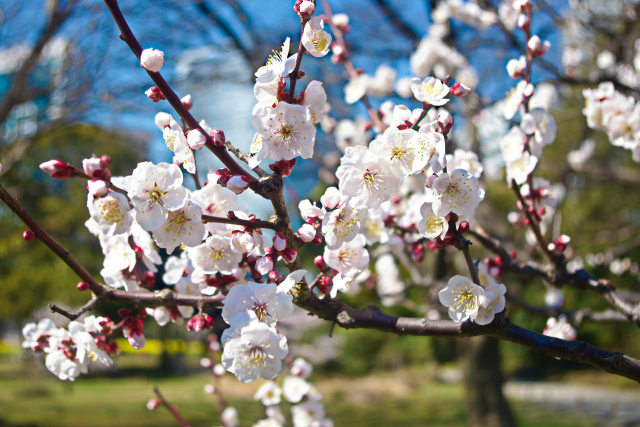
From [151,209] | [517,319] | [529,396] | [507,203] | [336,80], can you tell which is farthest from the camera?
[507,203]

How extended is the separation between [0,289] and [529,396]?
1194 centimetres

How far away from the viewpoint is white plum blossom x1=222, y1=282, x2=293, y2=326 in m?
0.96

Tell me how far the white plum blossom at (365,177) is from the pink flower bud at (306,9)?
292 mm

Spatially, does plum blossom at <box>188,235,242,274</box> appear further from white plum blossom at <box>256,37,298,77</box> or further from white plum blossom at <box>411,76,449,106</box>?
white plum blossom at <box>411,76,449,106</box>

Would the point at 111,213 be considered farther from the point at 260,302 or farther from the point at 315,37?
the point at 315,37

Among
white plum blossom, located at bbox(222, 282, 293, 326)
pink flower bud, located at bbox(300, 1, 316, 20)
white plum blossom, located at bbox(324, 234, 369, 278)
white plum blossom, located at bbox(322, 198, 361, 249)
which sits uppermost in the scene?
pink flower bud, located at bbox(300, 1, 316, 20)

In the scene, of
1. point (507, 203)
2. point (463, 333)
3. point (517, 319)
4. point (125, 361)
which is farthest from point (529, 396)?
point (125, 361)

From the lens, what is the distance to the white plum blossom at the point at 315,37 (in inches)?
39.8

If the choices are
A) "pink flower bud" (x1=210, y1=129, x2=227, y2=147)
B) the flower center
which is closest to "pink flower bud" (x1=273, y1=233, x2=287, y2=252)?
the flower center

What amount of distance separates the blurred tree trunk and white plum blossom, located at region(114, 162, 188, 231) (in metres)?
3.90

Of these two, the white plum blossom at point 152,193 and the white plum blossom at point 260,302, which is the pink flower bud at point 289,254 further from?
the white plum blossom at point 152,193

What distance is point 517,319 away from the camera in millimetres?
10773

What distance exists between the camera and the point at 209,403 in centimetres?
1163

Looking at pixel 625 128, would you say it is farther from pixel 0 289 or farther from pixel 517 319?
pixel 0 289
